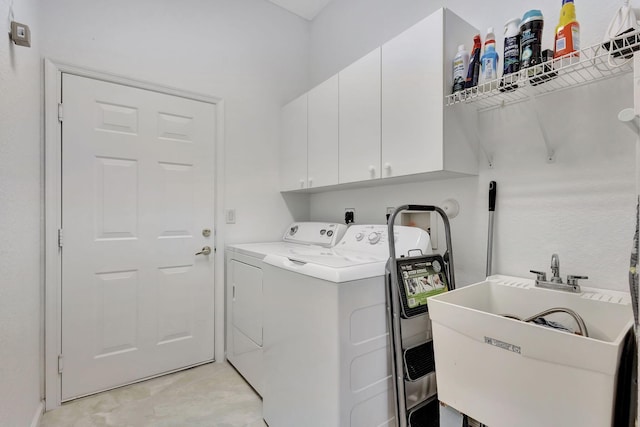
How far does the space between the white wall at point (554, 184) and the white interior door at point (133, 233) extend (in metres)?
1.68

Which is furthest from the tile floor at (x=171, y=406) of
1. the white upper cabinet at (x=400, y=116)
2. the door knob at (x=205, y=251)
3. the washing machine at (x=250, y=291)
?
the white upper cabinet at (x=400, y=116)

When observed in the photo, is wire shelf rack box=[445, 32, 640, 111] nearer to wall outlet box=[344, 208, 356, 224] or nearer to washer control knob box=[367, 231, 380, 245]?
washer control knob box=[367, 231, 380, 245]

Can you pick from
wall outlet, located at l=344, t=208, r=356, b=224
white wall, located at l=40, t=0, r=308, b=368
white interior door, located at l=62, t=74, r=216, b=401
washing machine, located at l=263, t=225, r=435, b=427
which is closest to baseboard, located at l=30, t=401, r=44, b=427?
white interior door, located at l=62, t=74, r=216, b=401

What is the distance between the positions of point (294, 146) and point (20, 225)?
179cm

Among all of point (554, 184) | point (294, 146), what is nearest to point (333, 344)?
point (554, 184)

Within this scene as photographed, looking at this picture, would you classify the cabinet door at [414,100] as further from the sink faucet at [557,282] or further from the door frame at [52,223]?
the door frame at [52,223]

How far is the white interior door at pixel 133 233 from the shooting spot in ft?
6.39

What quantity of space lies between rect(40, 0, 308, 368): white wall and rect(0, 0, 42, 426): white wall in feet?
1.03

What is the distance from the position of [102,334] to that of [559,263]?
2648 millimetres

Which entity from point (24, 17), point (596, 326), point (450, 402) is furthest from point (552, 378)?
point (24, 17)

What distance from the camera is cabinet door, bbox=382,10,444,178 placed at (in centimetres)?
146

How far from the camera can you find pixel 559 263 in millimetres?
1302

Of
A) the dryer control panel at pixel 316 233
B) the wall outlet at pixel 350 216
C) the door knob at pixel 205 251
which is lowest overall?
the door knob at pixel 205 251

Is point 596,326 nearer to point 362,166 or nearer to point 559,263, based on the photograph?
point 559,263
